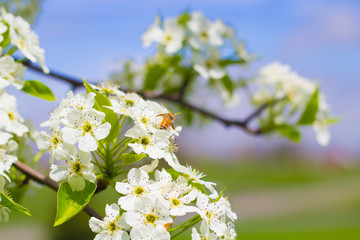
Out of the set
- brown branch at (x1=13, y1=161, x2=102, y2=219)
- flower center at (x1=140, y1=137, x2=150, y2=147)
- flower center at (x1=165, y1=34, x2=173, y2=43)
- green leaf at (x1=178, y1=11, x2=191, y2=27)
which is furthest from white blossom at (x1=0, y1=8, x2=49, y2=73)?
green leaf at (x1=178, y1=11, x2=191, y2=27)

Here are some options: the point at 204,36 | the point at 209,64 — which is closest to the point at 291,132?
the point at 209,64

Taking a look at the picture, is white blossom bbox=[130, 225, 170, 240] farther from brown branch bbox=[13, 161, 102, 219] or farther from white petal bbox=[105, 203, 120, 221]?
brown branch bbox=[13, 161, 102, 219]

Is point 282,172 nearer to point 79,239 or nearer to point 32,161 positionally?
point 79,239

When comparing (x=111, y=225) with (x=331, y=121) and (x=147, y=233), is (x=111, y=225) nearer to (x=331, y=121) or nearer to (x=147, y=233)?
(x=147, y=233)

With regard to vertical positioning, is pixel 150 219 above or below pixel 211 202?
below

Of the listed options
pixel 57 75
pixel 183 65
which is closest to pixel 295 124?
pixel 183 65

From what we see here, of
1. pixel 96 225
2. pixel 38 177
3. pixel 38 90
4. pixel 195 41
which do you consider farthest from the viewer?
pixel 195 41
